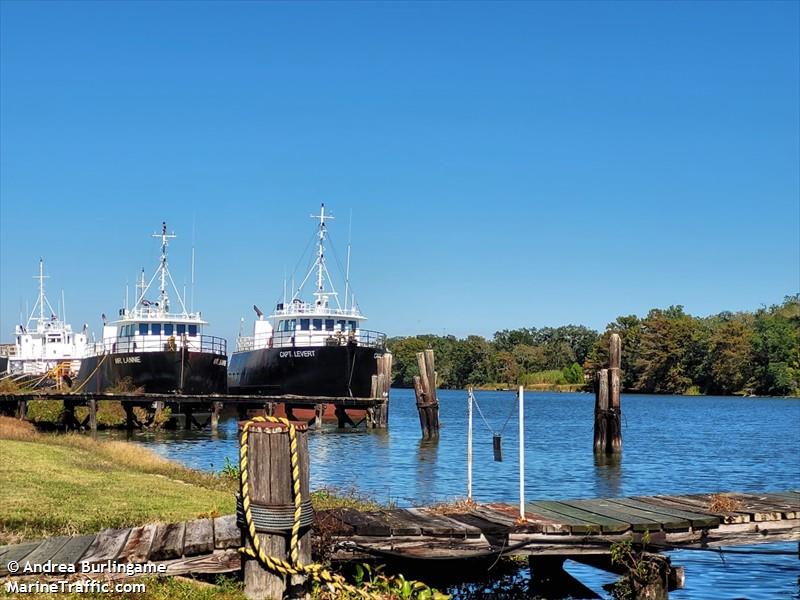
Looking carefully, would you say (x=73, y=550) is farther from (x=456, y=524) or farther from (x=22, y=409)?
(x=22, y=409)

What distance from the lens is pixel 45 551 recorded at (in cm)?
893

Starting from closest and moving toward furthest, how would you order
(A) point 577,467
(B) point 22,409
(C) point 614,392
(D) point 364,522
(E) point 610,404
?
(D) point 364,522 → (A) point 577,467 → (C) point 614,392 → (E) point 610,404 → (B) point 22,409

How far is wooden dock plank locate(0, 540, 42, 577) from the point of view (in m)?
8.47

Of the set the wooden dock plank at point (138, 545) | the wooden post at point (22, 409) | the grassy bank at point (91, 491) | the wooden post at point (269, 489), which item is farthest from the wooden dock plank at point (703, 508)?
the wooden post at point (22, 409)

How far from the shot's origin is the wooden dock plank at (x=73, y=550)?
852 centimetres

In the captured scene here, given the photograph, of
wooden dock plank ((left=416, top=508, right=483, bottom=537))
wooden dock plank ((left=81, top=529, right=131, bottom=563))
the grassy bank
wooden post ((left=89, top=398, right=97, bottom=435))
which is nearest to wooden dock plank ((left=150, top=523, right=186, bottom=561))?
wooden dock plank ((left=81, top=529, right=131, bottom=563))

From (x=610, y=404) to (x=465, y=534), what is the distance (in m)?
23.8

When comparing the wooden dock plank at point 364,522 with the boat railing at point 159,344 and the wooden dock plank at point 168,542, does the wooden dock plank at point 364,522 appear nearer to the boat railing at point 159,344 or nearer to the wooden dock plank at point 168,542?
the wooden dock plank at point 168,542

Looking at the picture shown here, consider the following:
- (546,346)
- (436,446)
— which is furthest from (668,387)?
(436,446)

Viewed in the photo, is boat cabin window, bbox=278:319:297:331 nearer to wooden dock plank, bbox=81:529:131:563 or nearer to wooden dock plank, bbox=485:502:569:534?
wooden dock plank, bbox=485:502:569:534

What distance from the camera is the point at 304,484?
8.46m

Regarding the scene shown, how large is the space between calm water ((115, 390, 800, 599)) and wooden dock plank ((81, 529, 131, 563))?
6.47 m

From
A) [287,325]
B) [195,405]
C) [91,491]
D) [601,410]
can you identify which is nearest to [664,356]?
[287,325]

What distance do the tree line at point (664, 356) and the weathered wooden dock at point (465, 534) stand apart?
364 ft
